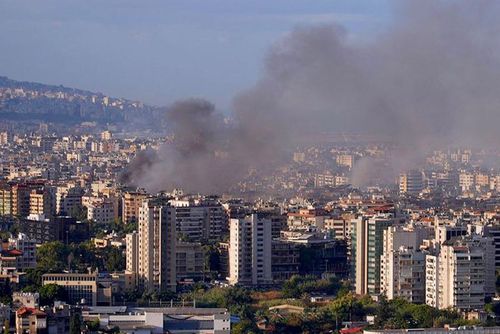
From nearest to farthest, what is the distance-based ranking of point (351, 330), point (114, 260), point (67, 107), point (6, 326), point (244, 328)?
point (6, 326), point (244, 328), point (351, 330), point (114, 260), point (67, 107)

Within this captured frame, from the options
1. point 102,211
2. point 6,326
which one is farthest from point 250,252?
point 102,211

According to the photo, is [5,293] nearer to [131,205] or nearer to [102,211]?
[131,205]

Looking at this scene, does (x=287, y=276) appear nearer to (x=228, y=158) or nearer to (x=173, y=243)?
(x=173, y=243)

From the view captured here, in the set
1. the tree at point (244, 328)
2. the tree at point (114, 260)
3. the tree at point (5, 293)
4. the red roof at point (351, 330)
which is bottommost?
the red roof at point (351, 330)

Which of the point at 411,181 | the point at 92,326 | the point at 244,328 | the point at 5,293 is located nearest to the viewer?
the point at 92,326

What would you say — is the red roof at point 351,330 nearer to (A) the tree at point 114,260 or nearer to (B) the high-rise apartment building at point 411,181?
(A) the tree at point 114,260

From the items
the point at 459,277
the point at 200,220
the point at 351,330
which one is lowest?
the point at 351,330

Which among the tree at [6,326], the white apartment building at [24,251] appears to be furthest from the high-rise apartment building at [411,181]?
the tree at [6,326]
